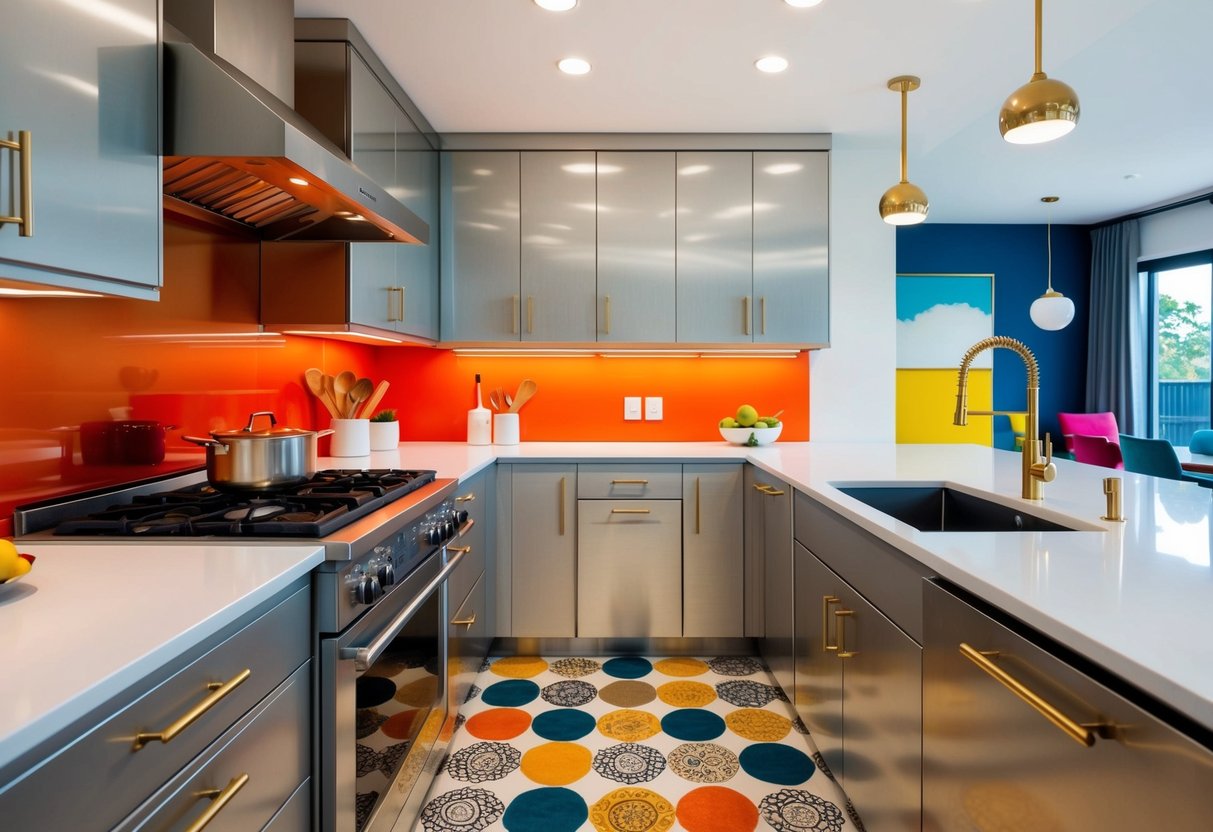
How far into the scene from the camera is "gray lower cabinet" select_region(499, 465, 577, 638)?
9.62 feet

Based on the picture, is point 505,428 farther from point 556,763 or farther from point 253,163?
point 253,163

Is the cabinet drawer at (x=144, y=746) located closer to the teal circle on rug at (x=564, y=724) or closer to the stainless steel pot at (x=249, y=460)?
the stainless steel pot at (x=249, y=460)

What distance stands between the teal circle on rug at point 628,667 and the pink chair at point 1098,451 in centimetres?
342

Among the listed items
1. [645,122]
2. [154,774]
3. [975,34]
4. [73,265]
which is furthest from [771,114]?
[154,774]

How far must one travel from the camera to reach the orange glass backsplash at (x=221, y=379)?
4.68 ft

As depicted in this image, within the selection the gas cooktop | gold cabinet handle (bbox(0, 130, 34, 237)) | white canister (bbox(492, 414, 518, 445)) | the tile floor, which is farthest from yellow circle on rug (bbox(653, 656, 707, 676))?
gold cabinet handle (bbox(0, 130, 34, 237))

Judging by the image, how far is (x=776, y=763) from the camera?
6.98ft

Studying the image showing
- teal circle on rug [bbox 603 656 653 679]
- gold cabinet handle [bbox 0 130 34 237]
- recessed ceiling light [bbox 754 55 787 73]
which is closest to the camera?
→ gold cabinet handle [bbox 0 130 34 237]

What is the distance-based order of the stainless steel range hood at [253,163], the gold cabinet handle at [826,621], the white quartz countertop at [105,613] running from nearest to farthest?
the white quartz countertop at [105,613]
the stainless steel range hood at [253,163]
the gold cabinet handle at [826,621]

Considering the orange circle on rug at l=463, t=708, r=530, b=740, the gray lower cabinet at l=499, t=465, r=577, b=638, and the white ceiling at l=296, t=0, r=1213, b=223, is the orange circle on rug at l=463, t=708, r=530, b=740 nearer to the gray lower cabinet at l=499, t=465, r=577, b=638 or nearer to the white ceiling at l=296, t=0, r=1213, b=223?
the gray lower cabinet at l=499, t=465, r=577, b=638

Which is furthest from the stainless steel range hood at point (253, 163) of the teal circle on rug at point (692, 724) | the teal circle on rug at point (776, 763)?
the teal circle on rug at point (776, 763)

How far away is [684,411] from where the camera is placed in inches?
139

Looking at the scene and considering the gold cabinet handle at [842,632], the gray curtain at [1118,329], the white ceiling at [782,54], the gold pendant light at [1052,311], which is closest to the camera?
the gold cabinet handle at [842,632]

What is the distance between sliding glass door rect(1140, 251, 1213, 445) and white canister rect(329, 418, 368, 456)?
21.4 ft
